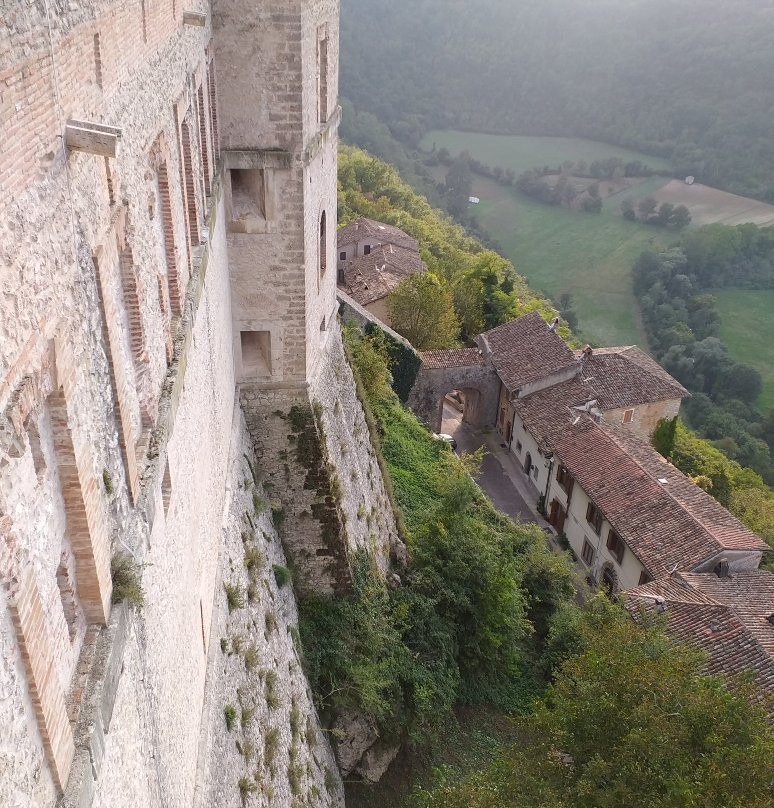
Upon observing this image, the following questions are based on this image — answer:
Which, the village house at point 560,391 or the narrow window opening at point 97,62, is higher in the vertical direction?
the narrow window opening at point 97,62

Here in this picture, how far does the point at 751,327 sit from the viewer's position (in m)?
65.4

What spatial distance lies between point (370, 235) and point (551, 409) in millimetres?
17856

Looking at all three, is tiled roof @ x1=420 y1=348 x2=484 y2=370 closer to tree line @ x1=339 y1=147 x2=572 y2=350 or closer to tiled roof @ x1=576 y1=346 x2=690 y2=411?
tree line @ x1=339 y1=147 x2=572 y2=350

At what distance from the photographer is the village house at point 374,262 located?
115 feet

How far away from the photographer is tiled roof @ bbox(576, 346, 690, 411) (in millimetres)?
29359

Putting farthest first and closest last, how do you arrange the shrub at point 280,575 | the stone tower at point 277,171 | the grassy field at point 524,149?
the grassy field at point 524,149, the shrub at point 280,575, the stone tower at point 277,171

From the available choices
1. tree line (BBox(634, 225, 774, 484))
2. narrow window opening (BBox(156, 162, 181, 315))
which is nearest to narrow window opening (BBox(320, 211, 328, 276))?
narrow window opening (BBox(156, 162, 181, 315))

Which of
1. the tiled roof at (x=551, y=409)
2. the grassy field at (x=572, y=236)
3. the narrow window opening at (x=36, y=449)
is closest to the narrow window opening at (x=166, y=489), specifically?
the narrow window opening at (x=36, y=449)

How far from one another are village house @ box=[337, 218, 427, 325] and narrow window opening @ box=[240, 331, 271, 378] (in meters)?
21.6

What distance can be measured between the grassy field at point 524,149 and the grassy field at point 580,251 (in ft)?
19.6

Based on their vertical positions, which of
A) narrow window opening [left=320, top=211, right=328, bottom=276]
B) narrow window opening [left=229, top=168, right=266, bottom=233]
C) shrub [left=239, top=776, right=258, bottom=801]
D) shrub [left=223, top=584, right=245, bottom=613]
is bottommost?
shrub [left=239, top=776, right=258, bottom=801]

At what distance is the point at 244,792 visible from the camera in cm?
898

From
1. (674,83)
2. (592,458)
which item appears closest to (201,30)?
(592,458)

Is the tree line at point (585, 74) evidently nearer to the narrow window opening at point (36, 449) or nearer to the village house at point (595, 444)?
the village house at point (595, 444)
